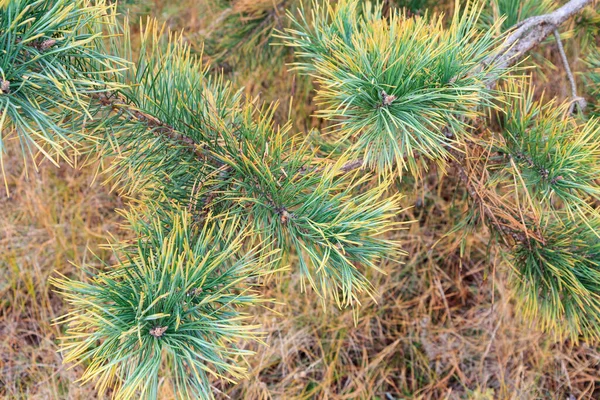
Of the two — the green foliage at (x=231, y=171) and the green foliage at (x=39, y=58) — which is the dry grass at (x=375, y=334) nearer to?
the green foliage at (x=231, y=171)

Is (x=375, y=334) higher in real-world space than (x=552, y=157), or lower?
lower

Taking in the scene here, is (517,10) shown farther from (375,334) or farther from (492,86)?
(375,334)

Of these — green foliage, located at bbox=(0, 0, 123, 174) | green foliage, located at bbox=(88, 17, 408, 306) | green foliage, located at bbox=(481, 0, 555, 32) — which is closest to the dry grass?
green foliage, located at bbox=(481, 0, 555, 32)

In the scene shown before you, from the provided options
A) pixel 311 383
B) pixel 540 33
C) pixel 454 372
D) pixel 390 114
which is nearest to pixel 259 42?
pixel 540 33

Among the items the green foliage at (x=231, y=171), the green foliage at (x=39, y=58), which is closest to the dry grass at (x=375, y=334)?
the green foliage at (x=231, y=171)

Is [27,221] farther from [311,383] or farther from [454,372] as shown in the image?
[454,372]

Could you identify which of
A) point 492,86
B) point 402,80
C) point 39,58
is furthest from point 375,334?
point 39,58

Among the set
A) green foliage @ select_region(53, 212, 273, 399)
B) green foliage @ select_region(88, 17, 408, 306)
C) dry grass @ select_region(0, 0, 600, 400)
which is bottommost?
dry grass @ select_region(0, 0, 600, 400)

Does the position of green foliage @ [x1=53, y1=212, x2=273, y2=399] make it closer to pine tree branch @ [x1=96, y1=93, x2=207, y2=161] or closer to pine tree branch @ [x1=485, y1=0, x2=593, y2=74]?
pine tree branch @ [x1=96, y1=93, x2=207, y2=161]
